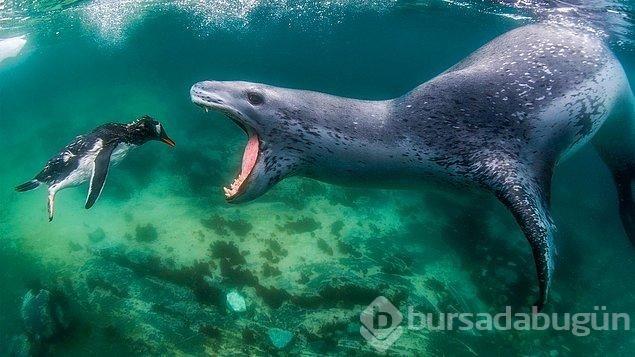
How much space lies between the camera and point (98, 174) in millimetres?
3945

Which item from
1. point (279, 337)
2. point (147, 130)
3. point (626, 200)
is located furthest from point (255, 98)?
point (626, 200)

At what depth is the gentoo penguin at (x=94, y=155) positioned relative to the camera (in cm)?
397

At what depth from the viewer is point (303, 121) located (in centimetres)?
320

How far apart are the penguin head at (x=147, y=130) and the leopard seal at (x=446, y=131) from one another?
1.21 m

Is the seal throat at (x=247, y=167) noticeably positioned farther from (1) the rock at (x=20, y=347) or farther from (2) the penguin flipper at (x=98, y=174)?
(1) the rock at (x=20, y=347)

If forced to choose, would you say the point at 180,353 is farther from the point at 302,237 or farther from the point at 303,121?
the point at 303,121

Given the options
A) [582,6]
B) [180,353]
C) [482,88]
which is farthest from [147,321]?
[582,6]

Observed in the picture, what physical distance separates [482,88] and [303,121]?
1.55 m

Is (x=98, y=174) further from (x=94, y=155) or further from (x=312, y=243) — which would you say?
(x=312, y=243)

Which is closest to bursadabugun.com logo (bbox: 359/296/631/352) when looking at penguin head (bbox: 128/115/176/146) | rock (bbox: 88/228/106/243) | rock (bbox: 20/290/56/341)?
penguin head (bbox: 128/115/176/146)

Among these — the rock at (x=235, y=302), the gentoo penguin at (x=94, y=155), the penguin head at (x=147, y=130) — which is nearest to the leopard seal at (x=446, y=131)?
the penguin head at (x=147, y=130)

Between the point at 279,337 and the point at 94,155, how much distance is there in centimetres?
323

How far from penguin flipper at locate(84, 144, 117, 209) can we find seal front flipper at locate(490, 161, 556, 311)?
357cm

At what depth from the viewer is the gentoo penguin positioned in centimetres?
397
